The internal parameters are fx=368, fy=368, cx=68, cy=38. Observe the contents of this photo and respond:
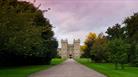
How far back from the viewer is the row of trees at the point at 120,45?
55250 millimetres

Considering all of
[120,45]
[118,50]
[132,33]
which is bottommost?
[118,50]

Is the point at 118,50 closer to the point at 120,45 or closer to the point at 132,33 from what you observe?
the point at 120,45

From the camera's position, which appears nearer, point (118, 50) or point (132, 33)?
point (118, 50)

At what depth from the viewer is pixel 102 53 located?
96188 millimetres

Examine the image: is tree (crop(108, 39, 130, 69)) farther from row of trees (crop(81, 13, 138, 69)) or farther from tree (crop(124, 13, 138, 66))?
tree (crop(124, 13, 138, 66))

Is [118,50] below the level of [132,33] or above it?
below

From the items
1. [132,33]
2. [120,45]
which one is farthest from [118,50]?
[132,33]

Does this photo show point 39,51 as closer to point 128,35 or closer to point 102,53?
point 128,35

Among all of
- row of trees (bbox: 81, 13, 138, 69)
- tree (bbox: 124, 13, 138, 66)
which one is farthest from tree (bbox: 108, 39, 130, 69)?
tree (bbox: 124, 13, 138, 66)

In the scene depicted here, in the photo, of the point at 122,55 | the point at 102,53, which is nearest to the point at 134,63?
the point at 122,55

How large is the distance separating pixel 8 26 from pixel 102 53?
70.9 m

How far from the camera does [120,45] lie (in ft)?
180

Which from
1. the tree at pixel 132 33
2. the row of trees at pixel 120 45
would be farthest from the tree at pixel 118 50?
the tree at pixel 132 33

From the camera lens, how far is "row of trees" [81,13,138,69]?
55.2 metres
